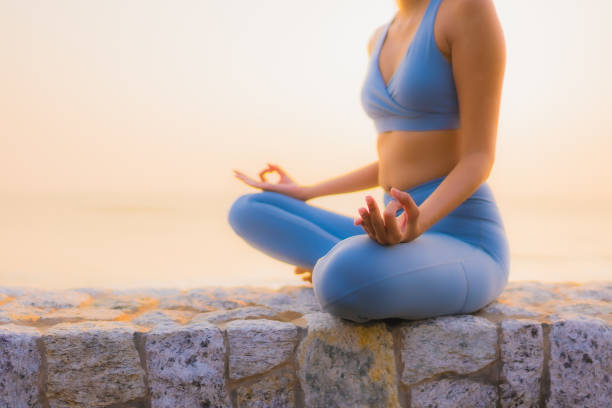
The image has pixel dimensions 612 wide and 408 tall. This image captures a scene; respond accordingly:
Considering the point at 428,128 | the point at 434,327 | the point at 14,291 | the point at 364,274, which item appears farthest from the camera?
the point at 14,291

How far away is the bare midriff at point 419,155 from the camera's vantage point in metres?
1.50

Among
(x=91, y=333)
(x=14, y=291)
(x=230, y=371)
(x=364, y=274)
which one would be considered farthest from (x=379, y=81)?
(x=14, y=291)

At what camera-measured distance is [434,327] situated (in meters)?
1.39

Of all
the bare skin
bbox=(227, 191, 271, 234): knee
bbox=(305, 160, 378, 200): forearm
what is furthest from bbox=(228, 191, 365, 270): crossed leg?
the bare skin

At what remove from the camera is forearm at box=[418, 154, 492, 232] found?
125cm

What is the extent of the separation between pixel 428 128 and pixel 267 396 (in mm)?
851

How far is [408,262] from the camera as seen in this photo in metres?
1.25

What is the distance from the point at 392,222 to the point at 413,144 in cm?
45

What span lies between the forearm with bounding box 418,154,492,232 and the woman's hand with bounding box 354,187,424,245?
0.12 ft

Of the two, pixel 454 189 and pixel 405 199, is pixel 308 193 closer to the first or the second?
pixel 454 189

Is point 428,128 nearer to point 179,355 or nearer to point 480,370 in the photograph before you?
point 480,370

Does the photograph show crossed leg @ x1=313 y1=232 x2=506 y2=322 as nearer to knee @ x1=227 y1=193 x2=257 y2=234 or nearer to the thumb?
the thumb

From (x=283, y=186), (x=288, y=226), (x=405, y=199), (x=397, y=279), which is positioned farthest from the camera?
(x=283, y=186)

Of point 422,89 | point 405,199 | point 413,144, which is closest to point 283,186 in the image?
point 413,144
